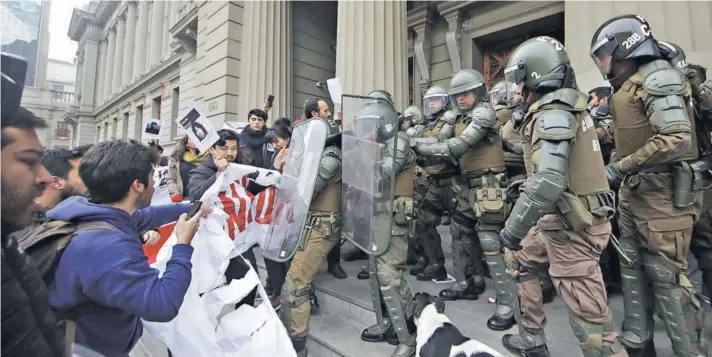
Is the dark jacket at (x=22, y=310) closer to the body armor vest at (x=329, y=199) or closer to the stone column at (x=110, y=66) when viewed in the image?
the body armor vest at (x=329, y=199)

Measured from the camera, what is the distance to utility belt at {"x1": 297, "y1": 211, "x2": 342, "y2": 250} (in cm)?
287

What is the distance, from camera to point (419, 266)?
468 centimetres

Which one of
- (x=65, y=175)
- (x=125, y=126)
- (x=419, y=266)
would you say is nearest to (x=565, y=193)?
(x=419, y=266)

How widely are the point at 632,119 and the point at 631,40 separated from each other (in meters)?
0.52

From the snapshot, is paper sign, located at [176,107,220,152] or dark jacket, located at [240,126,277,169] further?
dark jacket, located at [240,126,277,169]

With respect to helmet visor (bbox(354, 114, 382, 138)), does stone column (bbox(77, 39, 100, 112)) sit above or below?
above

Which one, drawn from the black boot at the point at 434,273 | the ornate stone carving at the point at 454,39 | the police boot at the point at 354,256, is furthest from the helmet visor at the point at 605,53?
the ornate stone carving at the point at 454,39

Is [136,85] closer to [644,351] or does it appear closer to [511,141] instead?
[511,141]

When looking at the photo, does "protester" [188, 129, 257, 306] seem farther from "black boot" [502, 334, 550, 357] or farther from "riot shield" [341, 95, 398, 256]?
"black boot" [502, 334, 550, 357]

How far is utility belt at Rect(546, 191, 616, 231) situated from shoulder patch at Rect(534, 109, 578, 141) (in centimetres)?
Result: 34

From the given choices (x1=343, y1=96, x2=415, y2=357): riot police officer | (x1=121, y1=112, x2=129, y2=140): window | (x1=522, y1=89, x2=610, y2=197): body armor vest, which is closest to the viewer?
(x1=522, y1=89, x2=610, y2=197): body armor vest

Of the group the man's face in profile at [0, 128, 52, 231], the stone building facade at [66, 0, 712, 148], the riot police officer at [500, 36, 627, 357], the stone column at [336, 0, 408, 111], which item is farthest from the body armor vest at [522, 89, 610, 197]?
the stone column at [336, 0, 408, 111]

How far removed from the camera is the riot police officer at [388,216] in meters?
2.67

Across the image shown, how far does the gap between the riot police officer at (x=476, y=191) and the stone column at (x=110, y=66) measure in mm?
29981
